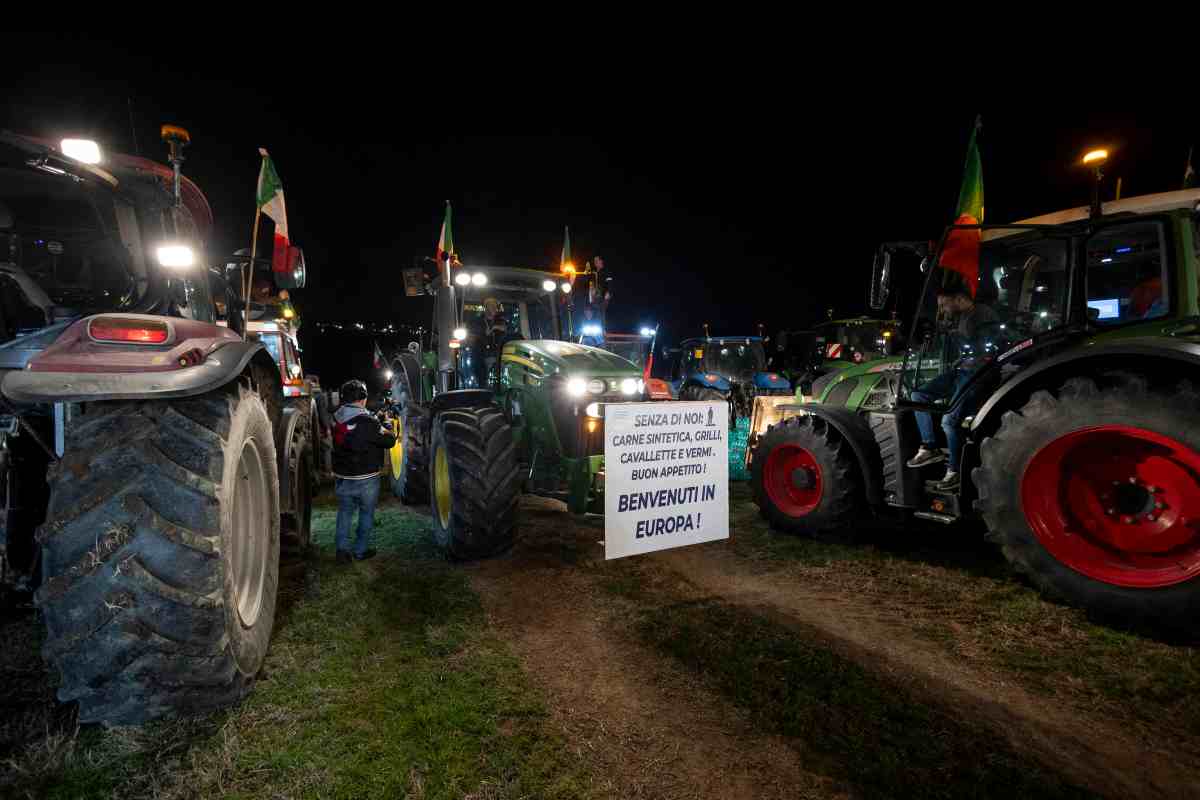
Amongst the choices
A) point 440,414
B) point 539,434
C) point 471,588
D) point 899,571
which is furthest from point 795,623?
point 440,414

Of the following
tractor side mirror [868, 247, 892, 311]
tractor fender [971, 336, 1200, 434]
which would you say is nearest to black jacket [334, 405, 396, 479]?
tractor side mirror [868, 247, 892, 311]

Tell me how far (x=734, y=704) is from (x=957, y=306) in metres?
3.77

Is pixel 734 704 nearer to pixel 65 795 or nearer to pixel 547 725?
pixel 547 725

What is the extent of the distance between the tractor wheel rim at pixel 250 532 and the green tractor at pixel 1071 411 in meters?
4.35

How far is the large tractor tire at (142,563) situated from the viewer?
2090mm

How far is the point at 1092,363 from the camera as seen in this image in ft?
12.1

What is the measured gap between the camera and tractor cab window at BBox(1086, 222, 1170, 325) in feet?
12.6

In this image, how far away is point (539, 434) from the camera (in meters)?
5.39

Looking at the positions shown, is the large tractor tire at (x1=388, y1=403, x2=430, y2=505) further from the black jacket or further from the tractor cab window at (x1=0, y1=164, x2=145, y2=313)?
the tractor cab window at (x1=0, y1=164, x2=145, y2=313)

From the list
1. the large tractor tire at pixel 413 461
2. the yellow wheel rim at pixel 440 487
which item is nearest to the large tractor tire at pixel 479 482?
the yellow wheel rim at pixel 440 487

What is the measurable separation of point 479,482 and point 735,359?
11.9 m

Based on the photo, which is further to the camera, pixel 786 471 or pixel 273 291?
pixel 786 471

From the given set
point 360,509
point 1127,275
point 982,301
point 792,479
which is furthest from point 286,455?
point 1127,275

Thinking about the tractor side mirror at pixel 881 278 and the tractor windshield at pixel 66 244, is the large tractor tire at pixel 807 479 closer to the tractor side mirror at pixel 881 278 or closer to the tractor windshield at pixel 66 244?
the tractor side mirror at pixel 881 278
